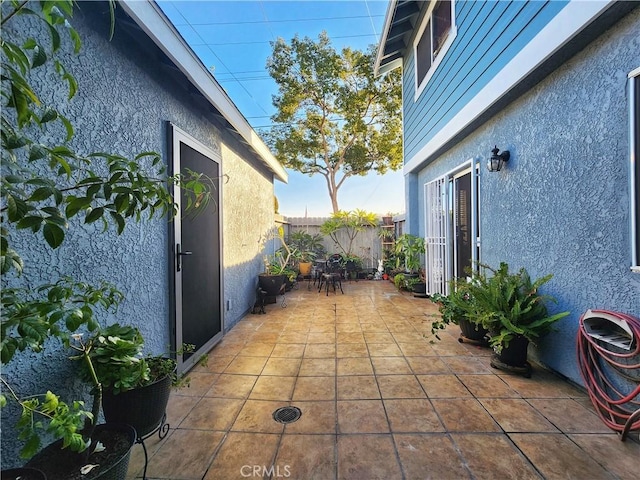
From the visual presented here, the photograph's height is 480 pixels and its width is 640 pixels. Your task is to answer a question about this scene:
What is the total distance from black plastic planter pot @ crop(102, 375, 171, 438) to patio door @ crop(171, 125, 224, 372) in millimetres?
921

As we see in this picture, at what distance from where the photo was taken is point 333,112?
10.1 metres

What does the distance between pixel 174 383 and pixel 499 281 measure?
281 cm

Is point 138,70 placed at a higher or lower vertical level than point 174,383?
higher

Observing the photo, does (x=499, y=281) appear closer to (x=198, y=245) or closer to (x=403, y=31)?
(x=198, y=245)

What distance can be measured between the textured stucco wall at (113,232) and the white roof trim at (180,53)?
208mm

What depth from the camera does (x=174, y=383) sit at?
1758 mm

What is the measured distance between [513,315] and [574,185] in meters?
1.12

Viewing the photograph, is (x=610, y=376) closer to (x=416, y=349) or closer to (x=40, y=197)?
(x=416, y=349)

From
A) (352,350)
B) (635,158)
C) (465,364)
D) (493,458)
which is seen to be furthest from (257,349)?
(635,158)

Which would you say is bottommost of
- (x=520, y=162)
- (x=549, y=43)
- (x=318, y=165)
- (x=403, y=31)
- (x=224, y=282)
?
(x=224, y=282)

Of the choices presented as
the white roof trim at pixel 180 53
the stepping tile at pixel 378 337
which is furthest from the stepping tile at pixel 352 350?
the white roof trim at pixel 180 53

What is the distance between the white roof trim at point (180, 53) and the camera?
5.95ft

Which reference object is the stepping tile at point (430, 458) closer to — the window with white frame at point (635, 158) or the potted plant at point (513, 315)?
the potted plant at point (513, 315)

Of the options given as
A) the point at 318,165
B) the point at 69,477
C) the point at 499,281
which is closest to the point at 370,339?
the point at 499,281
